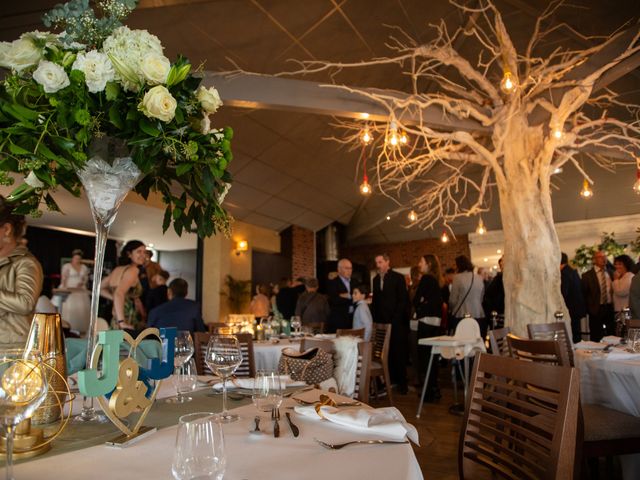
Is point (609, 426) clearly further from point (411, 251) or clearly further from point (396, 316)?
point (411, 251)

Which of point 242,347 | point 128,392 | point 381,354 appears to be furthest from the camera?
point 381,354

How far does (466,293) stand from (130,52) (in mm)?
5326

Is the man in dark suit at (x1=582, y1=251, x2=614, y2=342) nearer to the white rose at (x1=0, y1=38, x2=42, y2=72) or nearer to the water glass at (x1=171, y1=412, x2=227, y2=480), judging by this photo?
the water glass at (x1=171, y1=412, x2=227, y2=480)

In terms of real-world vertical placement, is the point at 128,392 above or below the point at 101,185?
below

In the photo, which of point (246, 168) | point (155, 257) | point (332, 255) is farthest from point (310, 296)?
point (155, 257)

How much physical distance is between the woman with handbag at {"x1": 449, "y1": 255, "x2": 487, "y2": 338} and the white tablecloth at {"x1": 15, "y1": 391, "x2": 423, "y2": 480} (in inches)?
197

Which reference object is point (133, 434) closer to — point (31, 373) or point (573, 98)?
point (31, 373)

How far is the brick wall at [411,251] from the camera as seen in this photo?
42.6 ft

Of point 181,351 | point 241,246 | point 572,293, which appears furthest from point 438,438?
point 241,246

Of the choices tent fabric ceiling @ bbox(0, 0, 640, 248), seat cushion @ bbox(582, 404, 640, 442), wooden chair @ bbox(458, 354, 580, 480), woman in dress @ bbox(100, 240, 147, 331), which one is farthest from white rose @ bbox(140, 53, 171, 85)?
tent fabric ceiling @ bbox(0, 0, 640, 248)

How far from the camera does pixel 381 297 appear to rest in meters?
5.97

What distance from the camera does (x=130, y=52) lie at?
115 cm

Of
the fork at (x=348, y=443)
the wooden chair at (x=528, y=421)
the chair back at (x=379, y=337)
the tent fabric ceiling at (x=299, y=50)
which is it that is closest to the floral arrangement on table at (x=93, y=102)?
the fork at (x=348, y=443)

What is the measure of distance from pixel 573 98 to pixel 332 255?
9446mm
